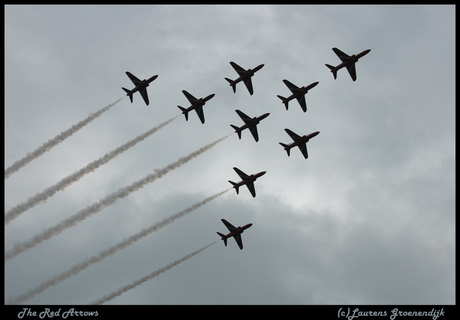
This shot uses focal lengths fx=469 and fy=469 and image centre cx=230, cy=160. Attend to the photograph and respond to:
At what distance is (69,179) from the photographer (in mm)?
101188

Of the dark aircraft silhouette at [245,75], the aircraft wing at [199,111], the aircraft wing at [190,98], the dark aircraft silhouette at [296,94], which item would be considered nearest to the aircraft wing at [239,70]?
the dark aircraft silhouette at [245,75]

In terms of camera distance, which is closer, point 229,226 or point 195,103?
point 229,226

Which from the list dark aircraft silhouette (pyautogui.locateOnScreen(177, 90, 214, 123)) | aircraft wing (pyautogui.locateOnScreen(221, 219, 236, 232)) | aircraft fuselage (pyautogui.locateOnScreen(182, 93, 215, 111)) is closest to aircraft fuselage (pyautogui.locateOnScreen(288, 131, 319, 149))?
aircraft fuselage (pyautogui.locateOnScreen(182, 93, 215, 111))

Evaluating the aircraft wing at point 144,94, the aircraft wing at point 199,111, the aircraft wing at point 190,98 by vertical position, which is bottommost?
the aircraft wing at point 199,111

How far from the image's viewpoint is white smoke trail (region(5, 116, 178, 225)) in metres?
94.3

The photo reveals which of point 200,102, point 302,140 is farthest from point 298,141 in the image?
point 200,102

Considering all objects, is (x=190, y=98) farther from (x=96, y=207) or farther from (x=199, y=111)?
(x=96, y=207)

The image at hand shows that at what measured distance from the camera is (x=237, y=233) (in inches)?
4198

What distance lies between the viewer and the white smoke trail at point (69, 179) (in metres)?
94.3

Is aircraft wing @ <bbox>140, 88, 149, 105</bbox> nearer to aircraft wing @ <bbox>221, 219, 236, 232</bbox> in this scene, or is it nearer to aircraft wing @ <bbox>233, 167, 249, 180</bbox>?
aircraft wing @ <bbox>233, 167, 249, 180</bbox>

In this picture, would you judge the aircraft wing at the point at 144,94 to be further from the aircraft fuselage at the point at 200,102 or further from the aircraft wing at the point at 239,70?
the aircraft wing at the point at 239,70
